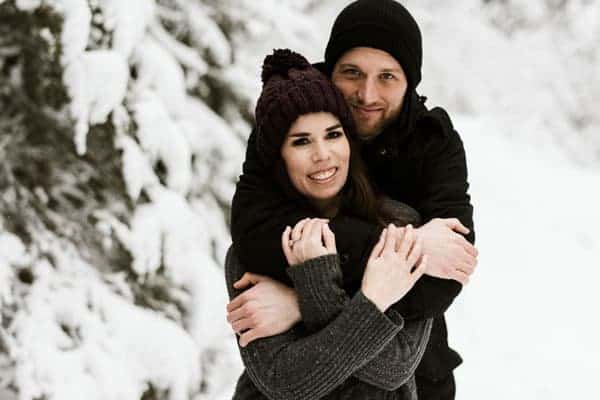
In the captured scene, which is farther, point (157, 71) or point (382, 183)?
point (157, 71)

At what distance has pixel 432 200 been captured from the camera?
1757mm

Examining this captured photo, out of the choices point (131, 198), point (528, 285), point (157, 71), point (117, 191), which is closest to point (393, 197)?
point (157, 71)

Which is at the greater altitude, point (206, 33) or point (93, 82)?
point (206, 33)

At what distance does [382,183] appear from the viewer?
1890 millimetres

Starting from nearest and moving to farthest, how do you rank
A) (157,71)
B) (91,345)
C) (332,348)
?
(332,348), (91,345), (157,71)

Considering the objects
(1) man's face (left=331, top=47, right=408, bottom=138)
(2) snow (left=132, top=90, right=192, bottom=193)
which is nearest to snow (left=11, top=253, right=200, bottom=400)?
(2) snow (left=132, top=90, right=192, bottom=193)

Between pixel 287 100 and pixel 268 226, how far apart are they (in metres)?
0.30

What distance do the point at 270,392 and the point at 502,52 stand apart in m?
9.14

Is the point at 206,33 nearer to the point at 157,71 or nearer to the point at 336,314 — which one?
the point at 157,71

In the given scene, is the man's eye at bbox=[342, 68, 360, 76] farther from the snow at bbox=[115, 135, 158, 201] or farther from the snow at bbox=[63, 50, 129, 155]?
the snow at bbox=[115, 135, 158, 201]

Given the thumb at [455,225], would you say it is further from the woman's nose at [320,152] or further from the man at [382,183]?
the woman's nose at [320,152]

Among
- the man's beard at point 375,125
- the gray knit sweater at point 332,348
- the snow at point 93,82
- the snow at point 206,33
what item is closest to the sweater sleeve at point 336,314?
the gray knit sweater at point 332,348

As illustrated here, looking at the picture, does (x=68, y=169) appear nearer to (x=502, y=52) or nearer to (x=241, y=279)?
(x=241, y=279)

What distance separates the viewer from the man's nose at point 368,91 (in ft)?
5.87
